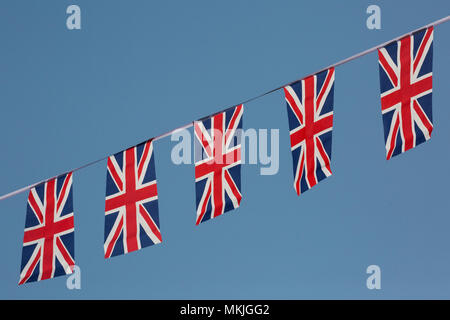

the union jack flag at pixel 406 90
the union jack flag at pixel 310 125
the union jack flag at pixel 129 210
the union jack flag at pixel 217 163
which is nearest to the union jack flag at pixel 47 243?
the union jack flag at pixel 129 210

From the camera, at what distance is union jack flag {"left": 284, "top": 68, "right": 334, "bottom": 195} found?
6.39m

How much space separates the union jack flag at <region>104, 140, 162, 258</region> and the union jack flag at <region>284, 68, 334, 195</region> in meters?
1.31

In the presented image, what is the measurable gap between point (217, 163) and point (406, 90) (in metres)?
1.81

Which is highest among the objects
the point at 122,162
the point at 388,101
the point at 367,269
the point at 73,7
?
the point at 73,7

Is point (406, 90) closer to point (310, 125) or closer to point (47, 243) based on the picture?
point (310, 125)

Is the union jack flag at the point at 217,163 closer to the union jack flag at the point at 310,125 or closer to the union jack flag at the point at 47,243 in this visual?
the union jack flag at the point at 310,125

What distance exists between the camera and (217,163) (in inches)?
255

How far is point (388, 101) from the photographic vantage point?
255 inches

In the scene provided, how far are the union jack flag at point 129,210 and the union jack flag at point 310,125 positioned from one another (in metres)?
1.31

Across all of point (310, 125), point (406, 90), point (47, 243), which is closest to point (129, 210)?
point (47, 243)
